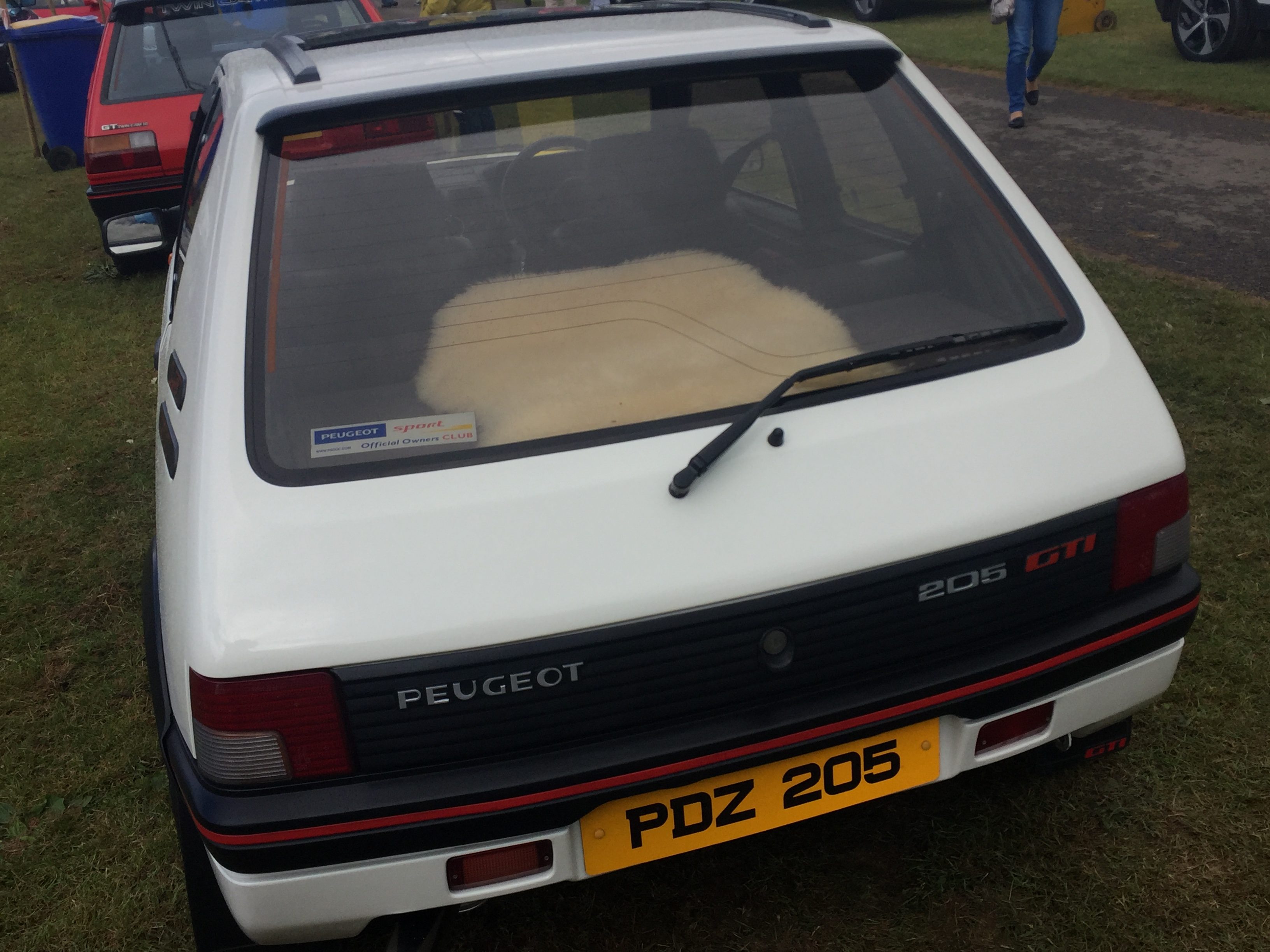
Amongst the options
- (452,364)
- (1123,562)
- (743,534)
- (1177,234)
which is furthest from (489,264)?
(1177,234)

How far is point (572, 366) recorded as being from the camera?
1.93m

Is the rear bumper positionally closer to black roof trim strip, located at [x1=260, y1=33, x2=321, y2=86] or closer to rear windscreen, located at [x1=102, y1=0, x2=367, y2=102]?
rear windscreen, located at [x1=102, y1=0, x2=367, y2=102]

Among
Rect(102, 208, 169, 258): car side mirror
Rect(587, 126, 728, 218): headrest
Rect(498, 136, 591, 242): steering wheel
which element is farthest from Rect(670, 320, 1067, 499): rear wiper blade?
Rect(102, 208, 169, 258): car side mirror

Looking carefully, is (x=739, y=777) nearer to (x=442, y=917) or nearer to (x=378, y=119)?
(x=442, y=917)

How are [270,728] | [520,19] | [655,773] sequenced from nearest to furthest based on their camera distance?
[270,728] → [655,773] → [520,19]

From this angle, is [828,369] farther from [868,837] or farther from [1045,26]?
[1045,26]

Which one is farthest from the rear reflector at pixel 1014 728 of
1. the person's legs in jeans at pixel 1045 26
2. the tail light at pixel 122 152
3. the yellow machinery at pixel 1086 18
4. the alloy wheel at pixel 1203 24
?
the yellow machinery at pixel 1086 18

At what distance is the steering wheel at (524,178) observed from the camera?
2070 millimetres

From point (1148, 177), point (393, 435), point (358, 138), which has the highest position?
point (358, 138)

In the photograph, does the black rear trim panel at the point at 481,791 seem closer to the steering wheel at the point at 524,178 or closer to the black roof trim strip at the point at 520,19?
the steering wheel at the point at 524,178

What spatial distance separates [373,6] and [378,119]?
6.35m

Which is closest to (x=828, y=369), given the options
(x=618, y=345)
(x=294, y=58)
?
(x=618, y=345)

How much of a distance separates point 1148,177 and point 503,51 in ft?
20.3

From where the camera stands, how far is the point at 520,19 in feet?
9.91
